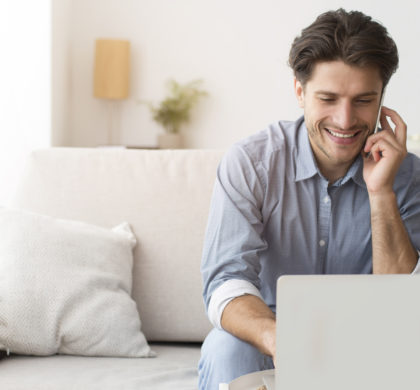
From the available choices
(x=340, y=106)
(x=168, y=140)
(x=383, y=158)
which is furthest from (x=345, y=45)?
(x=168, y=140)

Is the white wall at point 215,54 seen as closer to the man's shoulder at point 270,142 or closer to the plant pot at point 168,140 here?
the plant pot at point 168,140

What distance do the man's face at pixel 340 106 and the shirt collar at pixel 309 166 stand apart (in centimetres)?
3

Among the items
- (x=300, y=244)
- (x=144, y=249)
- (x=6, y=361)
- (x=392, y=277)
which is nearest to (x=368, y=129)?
(x=300, y=244)

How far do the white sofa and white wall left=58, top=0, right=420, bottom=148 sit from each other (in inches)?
80.2

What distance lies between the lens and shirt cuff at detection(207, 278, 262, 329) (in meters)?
1.41

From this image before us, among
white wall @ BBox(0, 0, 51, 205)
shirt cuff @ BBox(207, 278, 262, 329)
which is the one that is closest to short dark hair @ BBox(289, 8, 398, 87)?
shirt cuff @ BBox(207, 278, 262, 329)

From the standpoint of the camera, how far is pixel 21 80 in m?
3.44

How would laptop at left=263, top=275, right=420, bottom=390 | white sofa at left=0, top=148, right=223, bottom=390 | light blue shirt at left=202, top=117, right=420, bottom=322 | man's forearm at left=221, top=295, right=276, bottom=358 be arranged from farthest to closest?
white sofa at left=0, top=148, right=223, bottom=390
light blue shirt at left=202, top=117, right=420, bottom=322
man's forearm at left=221, top=295, right=276, bottom=358
laptop at left=263, top=275, right=420, bottom=390

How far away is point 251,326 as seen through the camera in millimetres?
1291

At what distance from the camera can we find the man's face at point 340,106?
4.99 feet

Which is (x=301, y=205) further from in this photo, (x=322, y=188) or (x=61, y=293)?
(x=61, y=293)

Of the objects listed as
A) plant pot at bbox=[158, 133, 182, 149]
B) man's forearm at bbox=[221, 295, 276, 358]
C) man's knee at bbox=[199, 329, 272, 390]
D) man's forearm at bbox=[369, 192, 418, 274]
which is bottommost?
man's knee at bbox=[199, 329, 272, 390]

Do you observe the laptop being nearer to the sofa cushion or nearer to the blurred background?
the sofa cushion

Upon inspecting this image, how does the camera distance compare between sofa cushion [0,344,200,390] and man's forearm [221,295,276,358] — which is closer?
man's forearm [221,295,276,358]
